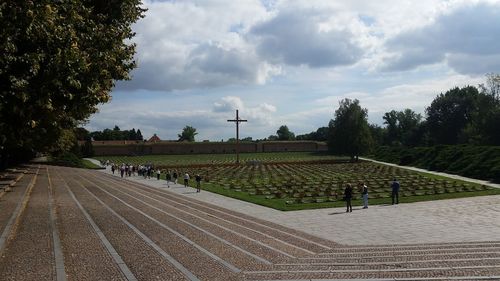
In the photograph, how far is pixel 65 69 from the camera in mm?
12742

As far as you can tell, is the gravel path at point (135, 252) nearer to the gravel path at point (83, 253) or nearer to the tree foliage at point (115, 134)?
the gravel path at point (83, 253)

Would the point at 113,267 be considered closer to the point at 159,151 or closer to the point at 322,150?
the point at 159,151

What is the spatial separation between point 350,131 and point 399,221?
69036 mm

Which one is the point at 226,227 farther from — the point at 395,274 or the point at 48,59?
the point at 395,274

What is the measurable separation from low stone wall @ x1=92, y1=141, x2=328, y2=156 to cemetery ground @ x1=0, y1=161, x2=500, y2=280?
308 feet

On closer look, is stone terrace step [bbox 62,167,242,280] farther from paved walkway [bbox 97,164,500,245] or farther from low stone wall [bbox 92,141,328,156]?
low stone wall [bbox 92,141,328,156]

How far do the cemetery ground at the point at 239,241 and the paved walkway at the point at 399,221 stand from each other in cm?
4

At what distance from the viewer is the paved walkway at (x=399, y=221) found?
55.2 ft

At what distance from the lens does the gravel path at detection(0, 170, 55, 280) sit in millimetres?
9797

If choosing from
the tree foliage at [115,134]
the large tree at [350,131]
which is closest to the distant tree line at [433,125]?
the large tree at [350,131]

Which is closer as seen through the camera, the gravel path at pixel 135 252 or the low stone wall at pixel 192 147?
the gravel path at pixel 135 252

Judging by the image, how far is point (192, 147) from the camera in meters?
124

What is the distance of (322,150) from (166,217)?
112 metres

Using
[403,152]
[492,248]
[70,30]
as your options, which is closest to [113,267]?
[70,30]
